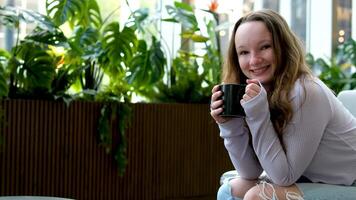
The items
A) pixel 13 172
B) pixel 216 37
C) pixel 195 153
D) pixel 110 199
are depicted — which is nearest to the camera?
pixel 13 172

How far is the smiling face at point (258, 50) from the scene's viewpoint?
1525mm

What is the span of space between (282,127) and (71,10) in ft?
7.05

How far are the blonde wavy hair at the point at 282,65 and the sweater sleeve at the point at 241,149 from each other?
0.36 feet

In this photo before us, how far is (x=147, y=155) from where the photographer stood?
11.6 ft

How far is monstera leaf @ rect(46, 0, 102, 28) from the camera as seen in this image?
3205mm

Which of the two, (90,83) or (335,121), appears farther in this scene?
(90,83)

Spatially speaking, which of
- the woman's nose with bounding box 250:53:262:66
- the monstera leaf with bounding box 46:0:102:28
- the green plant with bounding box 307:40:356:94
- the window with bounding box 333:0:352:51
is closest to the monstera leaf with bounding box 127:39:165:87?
the monstera leaf with bounding box 46:0:102:28

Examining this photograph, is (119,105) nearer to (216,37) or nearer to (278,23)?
(216,37)

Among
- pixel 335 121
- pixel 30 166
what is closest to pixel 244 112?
pixel 335 121

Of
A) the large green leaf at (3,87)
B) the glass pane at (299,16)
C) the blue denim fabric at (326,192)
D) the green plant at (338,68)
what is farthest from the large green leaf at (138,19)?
the glass pane at (299,16)

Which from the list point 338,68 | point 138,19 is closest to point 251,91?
point 138,19

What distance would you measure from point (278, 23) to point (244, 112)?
33cm

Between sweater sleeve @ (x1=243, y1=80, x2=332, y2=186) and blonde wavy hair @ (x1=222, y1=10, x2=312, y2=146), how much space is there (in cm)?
3

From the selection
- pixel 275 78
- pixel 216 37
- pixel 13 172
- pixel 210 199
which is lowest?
pixel 210 199
